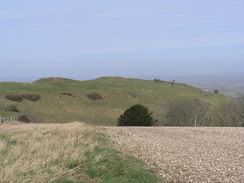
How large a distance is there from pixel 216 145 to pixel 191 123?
32090 mm

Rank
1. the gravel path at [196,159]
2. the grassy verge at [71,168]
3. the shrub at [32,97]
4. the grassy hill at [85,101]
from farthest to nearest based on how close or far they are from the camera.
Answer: the shrub at [32,97], the grassy hill at [85,101], the gravel path at [196,159], the grassy verge at [71,168]

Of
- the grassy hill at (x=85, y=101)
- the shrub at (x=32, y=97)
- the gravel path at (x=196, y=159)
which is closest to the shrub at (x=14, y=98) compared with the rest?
the grassy hill at (x=85, y=101)

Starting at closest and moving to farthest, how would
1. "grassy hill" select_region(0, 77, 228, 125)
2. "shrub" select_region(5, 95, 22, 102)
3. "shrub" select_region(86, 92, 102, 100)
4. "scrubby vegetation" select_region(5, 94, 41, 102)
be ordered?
1. "grassy hill" select_region(0, 77, 228, 125)
2. "shrub" select_region(5, 95, 22, 102)
3. "scrubby vegetation" select_region(5, 94, 41, 102)
4. "shrub" select_region(86, 92, 102, 100)

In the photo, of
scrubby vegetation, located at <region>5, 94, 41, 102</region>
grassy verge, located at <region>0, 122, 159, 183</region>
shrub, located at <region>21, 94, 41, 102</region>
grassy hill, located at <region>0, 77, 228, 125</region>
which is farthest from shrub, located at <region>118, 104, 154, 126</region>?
shrub, located at <region>21, 94, 41, 102</region>

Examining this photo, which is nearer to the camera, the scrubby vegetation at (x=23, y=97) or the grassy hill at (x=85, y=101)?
the grassy hill at (x=85, y=101)

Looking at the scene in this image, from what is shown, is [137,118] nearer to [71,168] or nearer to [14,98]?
[71,168]

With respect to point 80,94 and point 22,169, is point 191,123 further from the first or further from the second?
point 22,169

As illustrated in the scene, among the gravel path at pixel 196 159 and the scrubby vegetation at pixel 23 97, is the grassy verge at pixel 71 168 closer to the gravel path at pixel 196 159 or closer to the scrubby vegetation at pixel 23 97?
the gravel path at pixel 196 159

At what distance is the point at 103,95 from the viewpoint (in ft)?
228

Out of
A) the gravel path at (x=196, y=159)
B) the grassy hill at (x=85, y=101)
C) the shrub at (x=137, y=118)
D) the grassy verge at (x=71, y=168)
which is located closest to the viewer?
the grassy verge at (x=71, y=168)

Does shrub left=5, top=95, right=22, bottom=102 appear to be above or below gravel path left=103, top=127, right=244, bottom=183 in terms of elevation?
below

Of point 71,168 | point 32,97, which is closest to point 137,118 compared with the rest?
point 71,168

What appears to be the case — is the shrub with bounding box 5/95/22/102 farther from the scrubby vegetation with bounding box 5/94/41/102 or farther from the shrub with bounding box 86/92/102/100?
the shrub with bounding box 86/92/102/100

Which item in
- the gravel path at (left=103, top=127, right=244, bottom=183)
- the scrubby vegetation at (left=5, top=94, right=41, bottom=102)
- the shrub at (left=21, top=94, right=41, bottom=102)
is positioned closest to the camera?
the gravel path at (left=103, top=127, right=244, bottom=183)
